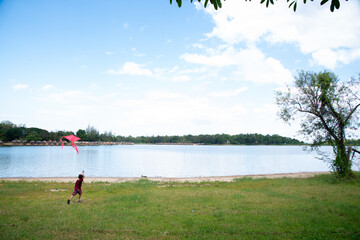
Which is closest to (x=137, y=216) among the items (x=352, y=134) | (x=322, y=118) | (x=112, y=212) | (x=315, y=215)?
(x=112, y=212)

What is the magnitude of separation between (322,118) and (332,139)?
2.26 m

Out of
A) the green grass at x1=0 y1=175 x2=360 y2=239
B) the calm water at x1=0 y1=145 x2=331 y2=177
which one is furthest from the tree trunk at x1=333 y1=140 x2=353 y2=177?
the calm water at x1=0 y1=145 x2=331 y2=177

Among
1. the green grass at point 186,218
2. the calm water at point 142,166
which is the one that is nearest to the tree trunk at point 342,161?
the green grass at point 186,218

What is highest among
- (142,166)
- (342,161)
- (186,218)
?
(342,161)

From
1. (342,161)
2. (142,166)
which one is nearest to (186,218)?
(342,161)

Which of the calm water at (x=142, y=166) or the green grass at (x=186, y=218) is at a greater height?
the green grass at (x=186, y=218)

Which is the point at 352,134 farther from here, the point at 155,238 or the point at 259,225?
the point at 155,238

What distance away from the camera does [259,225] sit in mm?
7832

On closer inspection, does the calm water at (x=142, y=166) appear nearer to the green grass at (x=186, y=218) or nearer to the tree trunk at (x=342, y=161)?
the tree trunk at (x=342, y=161)

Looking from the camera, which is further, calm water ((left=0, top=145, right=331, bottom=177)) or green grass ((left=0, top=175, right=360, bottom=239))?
calm water ((left=0, top=145, right=331, bottom=177))

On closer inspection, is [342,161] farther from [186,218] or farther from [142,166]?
[142,166]

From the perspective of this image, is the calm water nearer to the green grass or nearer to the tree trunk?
the tree trunk

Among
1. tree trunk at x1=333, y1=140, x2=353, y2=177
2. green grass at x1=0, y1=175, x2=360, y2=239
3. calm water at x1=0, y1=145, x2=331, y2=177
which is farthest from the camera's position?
calm water at x1=0, y1=145, x2=331, y2=177

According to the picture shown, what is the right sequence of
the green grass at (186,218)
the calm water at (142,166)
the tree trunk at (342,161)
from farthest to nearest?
the calm water at (142,166)
the tree trunk at (342,161)
the green grass at (186,218)
